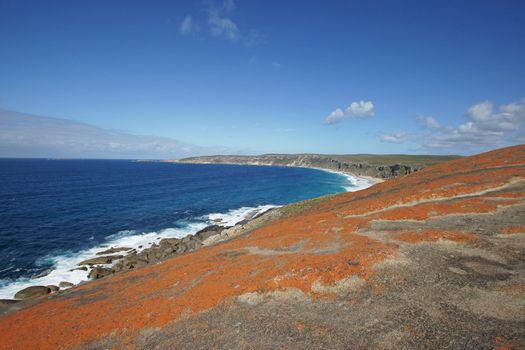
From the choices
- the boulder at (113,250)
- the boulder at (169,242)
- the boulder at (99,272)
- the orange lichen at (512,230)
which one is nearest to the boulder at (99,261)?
the boulder at (99,272)

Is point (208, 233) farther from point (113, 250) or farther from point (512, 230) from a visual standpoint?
point (512, 230)

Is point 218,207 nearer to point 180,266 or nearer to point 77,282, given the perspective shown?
point 77,282

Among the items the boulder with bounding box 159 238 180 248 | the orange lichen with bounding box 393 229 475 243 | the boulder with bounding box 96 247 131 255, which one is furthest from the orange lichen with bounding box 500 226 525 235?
the boulder with bounding box 96 247 131 255

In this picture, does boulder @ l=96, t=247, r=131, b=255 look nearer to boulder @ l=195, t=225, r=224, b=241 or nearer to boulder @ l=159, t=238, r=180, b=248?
boulder @ l=159, t=238, r=180, b=248

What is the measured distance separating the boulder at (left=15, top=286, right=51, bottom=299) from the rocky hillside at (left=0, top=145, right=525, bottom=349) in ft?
14.3

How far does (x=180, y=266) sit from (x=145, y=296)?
17.1ft

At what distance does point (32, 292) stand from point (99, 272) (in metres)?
6.31

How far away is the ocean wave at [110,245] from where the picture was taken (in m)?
29.2

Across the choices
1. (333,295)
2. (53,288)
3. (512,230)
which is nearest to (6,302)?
(53,288)

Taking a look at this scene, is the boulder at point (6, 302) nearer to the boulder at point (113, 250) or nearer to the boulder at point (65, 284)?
the boulder at point (65, 284)

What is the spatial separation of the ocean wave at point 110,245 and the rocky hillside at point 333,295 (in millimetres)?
8359

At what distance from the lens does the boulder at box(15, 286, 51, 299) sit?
26.1 meters

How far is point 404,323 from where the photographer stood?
1103cm

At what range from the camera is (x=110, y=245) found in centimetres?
4144
